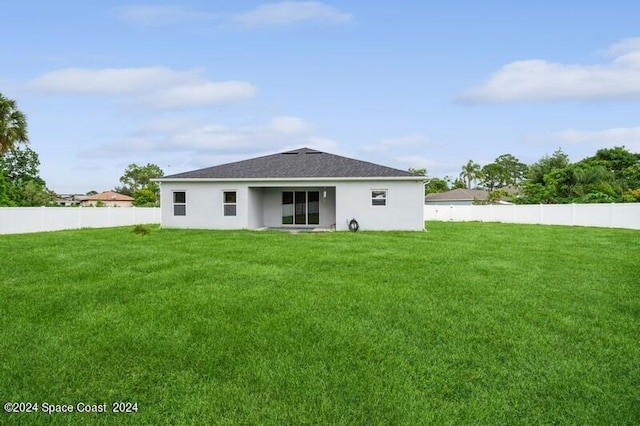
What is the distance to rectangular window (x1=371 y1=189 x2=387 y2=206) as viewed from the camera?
19016 millimetres

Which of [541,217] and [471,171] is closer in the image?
[541,217]

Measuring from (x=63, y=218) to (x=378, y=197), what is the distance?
1524 cm

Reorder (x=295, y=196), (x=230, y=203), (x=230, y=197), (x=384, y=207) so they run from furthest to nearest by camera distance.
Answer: (x=295, y=196)
(x=230, y=197)
(x=230, y=203)
(x=384, y=207)

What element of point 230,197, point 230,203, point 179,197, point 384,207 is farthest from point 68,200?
point 384,207

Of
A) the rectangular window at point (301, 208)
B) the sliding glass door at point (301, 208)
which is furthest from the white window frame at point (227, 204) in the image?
the rectangular window at point (301, 208)

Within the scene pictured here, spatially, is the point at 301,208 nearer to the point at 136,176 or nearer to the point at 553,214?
the point at 553,214

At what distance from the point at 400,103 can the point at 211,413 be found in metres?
18.7

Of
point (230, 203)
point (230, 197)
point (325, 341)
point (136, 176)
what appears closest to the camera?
point (325, 341)

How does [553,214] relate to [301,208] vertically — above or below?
below

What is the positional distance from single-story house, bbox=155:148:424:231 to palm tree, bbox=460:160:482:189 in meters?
55.6

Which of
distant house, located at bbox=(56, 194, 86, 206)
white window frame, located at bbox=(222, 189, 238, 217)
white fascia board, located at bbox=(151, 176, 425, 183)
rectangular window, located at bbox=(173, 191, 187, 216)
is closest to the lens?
white fascia board, located at bbox=(151, 176, 425, 183)

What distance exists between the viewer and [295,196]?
2186 centimetres

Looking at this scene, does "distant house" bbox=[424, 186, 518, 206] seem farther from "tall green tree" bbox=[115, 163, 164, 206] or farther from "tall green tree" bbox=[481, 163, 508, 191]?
"tall green tree" bbox=[115, 163, 164, 206]

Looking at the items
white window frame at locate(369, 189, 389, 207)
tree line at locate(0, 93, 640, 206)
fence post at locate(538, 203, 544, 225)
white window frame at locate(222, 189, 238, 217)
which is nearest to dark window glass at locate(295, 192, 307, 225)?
white window frame at locate(222, 189, 238, 217)
